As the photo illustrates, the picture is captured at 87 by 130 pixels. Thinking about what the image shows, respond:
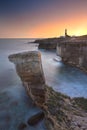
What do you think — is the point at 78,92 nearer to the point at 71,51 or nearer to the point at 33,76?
the point at 33,76

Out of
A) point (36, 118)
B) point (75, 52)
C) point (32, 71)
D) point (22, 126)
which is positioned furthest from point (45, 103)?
point (75, 52)

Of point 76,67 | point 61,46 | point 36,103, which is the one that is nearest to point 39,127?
point 36,103

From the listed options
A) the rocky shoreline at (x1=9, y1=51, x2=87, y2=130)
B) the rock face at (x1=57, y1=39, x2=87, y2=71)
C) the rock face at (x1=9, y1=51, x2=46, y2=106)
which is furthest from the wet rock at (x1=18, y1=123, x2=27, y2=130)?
the rock face at (x1=57, y1=39, x2=87, y2=71)

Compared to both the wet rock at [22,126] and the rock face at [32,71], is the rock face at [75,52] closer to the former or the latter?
the rock face at [32,71]

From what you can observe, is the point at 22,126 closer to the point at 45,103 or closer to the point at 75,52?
the point at 45,103

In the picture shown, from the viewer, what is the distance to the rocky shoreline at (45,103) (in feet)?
22.1

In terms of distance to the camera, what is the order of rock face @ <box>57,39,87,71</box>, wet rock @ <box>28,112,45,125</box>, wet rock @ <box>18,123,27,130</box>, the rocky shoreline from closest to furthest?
the rocky shoreline → wet rock @ <box>18,123,27,130</box> → wet rock @ <box>28,112,45,125</box> → rock face @ <box>57,39,87,71</box>

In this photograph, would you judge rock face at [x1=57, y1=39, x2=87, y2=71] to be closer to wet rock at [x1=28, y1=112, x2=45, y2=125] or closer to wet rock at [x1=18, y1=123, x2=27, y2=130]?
wet rock at [x1=28, y1=112, x2=45, y2=125]

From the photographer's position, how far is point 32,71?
9234 millimetres

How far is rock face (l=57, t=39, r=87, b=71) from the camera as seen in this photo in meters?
18.4

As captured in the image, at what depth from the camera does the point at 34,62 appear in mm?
9117

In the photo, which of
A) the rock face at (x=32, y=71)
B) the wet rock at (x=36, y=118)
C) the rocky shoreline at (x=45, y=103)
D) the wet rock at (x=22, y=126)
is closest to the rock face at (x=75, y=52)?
the rocky shoreline at (x=45, y=103)

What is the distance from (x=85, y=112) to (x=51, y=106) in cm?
194

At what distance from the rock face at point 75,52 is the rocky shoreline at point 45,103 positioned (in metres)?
A: 9.71
